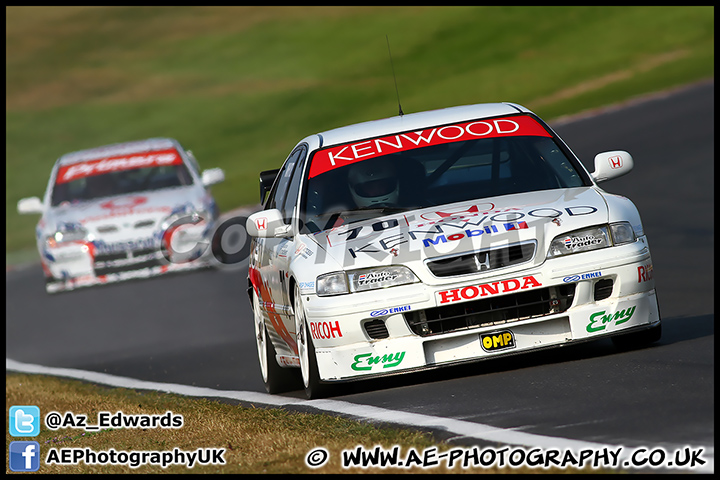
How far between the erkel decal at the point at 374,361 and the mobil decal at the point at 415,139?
5.41 feet

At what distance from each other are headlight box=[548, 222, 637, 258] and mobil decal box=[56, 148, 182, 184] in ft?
34.8

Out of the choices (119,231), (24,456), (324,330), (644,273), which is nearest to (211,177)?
(119,231)

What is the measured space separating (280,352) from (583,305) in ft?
7.49

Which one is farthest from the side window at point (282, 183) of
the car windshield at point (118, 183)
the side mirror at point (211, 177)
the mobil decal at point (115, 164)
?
the mobil decal at point (115, 164)

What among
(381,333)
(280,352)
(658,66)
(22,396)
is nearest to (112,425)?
(280,352)

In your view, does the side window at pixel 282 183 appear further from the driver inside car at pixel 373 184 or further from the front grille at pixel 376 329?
the front grille at pixel 376 329

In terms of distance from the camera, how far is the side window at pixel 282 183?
925 centimetres

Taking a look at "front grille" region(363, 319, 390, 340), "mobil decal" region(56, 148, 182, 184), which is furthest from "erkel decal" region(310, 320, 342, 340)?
"mobil decal" region(56, 148, 182, 184)

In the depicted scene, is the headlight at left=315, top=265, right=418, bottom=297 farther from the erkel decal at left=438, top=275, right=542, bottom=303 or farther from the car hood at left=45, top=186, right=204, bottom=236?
the car hood at left=45, top=186, right=204, bottom=236

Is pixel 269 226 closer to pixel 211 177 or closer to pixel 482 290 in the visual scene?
pixel 482 290

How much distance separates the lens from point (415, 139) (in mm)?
8602

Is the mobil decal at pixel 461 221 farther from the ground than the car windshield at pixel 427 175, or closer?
closer

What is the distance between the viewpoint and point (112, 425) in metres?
8.14
